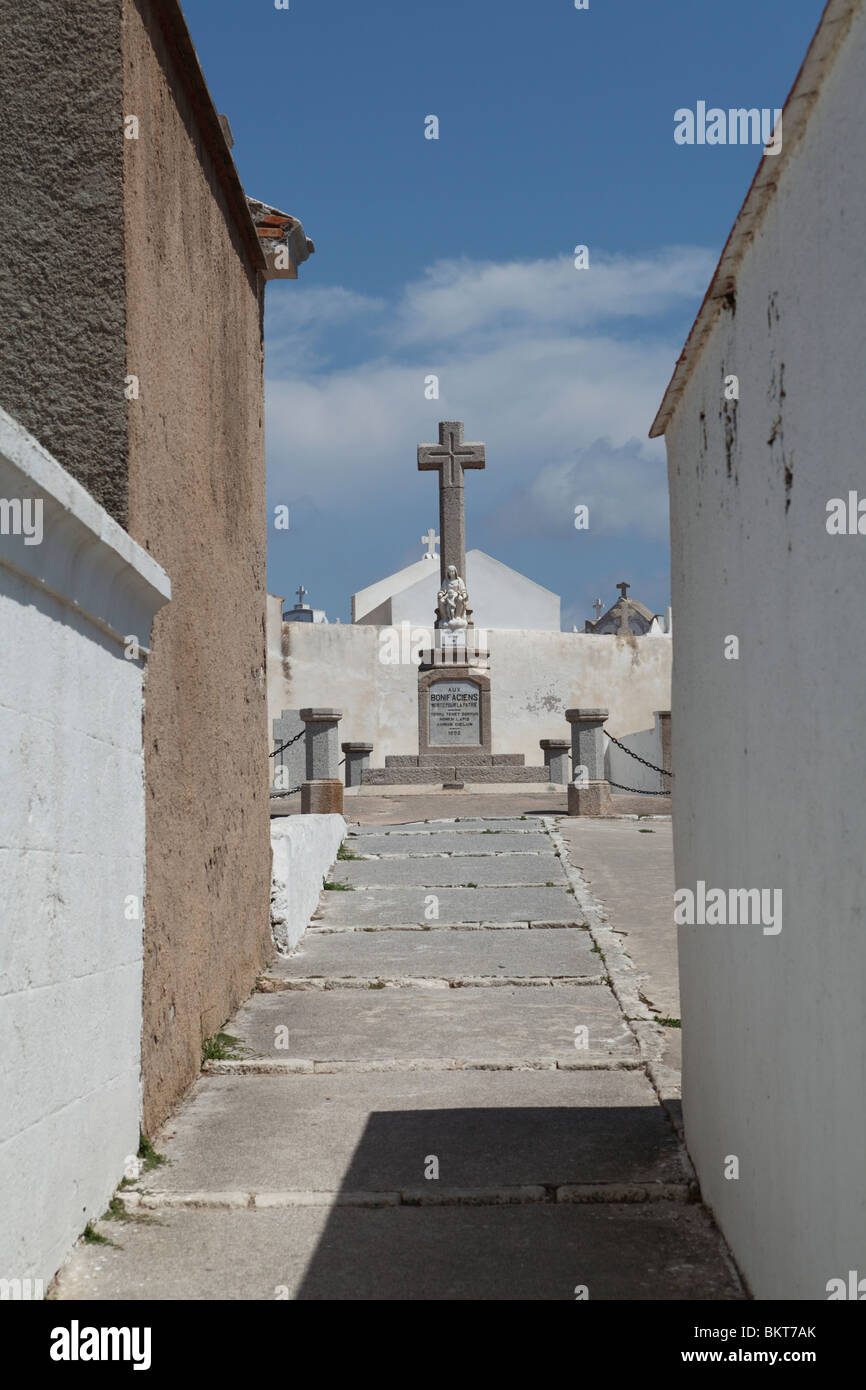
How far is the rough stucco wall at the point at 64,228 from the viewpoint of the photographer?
13.6ft

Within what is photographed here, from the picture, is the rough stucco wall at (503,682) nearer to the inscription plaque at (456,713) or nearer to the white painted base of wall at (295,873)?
the inscription plaque at (456,713)

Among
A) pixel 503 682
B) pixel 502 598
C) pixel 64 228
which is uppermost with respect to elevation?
pixel 502 598

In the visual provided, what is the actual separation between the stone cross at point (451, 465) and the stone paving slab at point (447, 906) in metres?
15.5

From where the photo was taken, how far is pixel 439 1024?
225 inches

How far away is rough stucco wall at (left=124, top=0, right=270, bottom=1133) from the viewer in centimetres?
429

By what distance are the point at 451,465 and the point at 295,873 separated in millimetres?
17413

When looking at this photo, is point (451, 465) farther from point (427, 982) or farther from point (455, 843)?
point (427, 982)

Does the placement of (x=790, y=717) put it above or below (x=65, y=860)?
above

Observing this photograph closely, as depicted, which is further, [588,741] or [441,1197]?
[588,741]

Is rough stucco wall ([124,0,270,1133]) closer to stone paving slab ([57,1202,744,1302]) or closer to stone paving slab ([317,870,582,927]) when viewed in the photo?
stone paving slab ([57,1202,744,1302])

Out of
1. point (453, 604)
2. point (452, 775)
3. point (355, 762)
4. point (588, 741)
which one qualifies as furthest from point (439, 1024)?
point (453, 604)

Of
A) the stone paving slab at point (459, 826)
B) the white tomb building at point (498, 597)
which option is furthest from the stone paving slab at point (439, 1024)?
the white tomb building at point (498, 597)

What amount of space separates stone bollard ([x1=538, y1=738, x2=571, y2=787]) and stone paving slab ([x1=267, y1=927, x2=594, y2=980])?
526 inches

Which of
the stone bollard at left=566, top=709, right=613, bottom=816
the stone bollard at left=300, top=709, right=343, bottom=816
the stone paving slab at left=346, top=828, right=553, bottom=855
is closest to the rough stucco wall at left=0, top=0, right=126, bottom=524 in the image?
the stone paving slab at left=346, top=828, right=553, bottom=855
